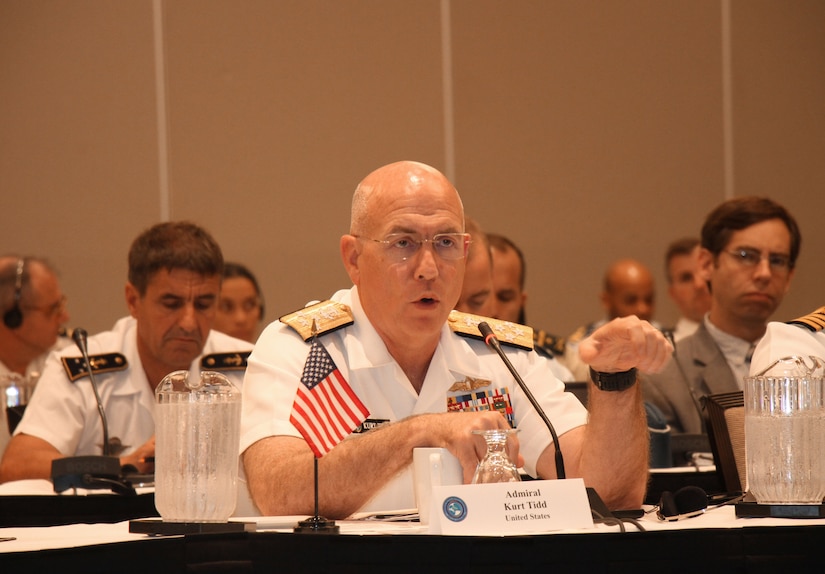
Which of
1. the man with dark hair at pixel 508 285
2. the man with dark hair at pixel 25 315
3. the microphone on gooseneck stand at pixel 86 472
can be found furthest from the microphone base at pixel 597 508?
the man with dark hair at pixel 25 315

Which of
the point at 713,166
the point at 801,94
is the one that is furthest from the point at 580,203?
the point at 801,94

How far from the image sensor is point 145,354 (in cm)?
445

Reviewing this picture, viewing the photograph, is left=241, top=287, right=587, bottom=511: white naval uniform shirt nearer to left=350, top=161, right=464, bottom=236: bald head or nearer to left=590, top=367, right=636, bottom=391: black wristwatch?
left=350, top=161, right=464, bottom=236: bald head

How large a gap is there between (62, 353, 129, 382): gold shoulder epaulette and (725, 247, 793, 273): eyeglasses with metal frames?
246 centimetres

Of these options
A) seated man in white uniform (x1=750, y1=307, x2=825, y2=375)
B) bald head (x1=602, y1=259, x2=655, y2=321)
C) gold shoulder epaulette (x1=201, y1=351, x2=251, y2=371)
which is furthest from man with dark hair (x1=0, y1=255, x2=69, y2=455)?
seated man in white uniform (x1=750, y1=307, x2=825, y2=375)

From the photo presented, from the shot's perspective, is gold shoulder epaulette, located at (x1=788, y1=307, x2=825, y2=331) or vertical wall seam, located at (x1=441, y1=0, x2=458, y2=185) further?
vertical wall seam, located at (x1=441, y1=0, x2=458, y2=185)

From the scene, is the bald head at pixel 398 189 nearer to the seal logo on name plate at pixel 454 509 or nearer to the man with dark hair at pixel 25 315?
the seal logo on name plate at pixel 454 509

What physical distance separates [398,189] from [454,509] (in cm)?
113

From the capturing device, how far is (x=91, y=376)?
13.3 feet

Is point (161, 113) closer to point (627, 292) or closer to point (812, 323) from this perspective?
point (627, 292)

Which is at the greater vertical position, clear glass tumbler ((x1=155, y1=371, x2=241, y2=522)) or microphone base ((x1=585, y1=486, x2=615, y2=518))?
clear glass tumbler ((x1=155, y1=371, x2=241, y2=522))

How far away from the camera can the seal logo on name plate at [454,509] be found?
6.12 ft

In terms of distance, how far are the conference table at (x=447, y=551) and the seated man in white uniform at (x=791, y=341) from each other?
1.06 meters

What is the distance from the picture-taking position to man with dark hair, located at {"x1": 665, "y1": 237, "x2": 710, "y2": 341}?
23.5 ft
